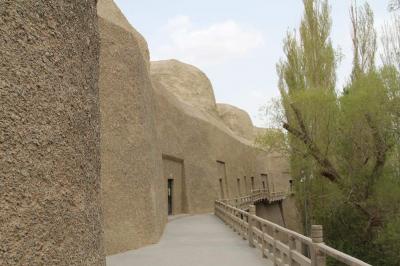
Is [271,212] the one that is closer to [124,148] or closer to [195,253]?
[124,148]

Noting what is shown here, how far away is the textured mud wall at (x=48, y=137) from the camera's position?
321 centimetres

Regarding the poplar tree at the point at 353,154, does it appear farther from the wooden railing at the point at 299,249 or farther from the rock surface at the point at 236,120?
the rock surface at the point at 236,120

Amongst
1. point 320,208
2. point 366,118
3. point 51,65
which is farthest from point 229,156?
point 51,65

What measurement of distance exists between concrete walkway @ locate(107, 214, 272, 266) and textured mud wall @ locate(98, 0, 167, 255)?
0.59 metres

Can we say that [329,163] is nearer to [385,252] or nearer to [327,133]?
[327,133]

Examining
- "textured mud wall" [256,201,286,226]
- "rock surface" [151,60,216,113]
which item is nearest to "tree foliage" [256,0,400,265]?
"textured mud wall" [256,201,286,226]

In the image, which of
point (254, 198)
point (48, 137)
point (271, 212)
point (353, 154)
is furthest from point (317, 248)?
point (271, 212)

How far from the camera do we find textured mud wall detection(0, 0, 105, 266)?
3205mm

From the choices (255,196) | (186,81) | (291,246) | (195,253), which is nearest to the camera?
(291,246)

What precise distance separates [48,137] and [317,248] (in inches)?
176

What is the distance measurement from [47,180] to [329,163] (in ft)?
55.8

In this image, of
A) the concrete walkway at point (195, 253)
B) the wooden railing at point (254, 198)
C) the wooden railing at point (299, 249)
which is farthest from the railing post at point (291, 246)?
the wooden railing at point (254, 198)

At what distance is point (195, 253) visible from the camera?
10969mm

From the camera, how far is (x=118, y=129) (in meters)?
12.3
